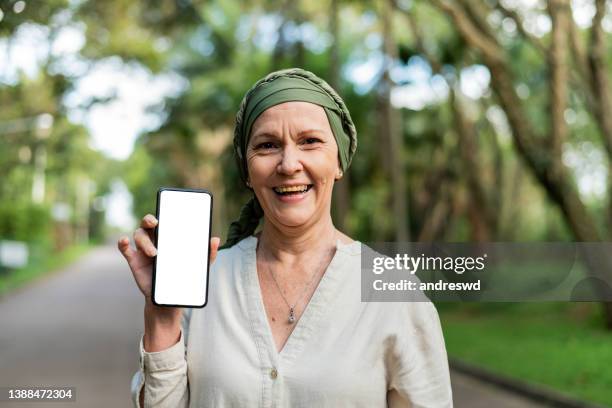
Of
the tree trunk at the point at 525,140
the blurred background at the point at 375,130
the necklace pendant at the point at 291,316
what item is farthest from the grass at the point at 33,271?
the necklace pendant at the point at 291,316

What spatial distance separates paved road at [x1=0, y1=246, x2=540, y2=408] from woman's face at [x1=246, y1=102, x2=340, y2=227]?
640 centimetres

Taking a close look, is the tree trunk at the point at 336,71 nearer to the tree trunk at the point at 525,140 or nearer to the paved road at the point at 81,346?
the paved road at the point at 81,346

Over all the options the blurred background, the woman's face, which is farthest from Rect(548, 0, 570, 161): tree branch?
the woman's face

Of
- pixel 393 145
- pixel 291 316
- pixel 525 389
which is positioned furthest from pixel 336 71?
pixel 291 316

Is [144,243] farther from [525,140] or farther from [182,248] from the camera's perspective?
[525,140]

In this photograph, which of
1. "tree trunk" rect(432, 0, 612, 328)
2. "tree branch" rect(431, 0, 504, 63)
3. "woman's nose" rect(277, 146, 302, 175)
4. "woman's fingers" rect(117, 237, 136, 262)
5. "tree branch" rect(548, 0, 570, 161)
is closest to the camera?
"woman's fingers" rect(117, 237, 136, 262)

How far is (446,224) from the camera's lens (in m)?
23.0

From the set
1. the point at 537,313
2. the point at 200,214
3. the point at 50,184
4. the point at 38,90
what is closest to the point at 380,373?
the point at 200,214

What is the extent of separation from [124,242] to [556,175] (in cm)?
976

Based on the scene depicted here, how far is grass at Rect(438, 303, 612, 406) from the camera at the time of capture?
9.36 m

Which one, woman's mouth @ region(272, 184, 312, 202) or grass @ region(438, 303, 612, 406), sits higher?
grass @ region(438, 303, 612, 406)

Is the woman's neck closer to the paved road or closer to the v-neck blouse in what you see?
the v-neck blouse

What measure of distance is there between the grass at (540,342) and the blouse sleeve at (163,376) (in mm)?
6998

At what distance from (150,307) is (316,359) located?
1.39ft
